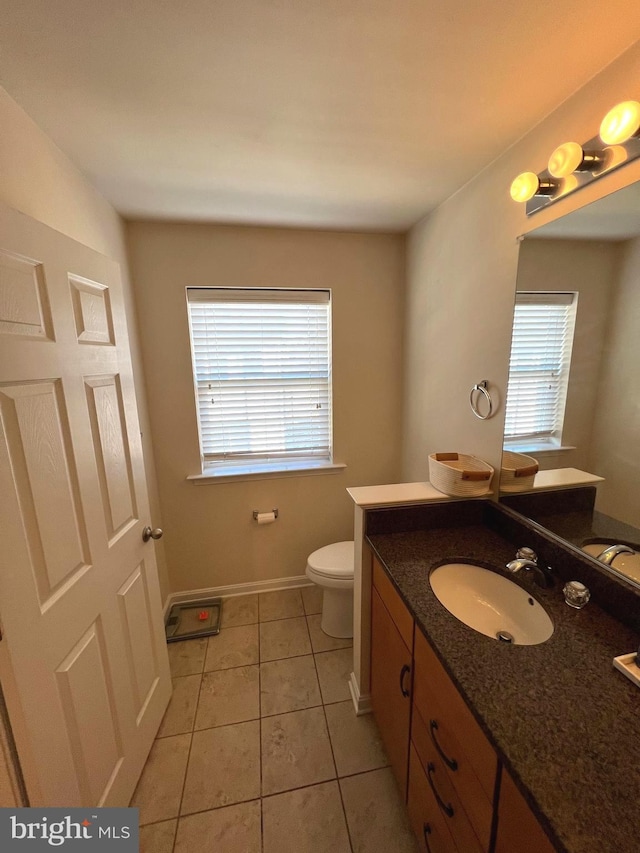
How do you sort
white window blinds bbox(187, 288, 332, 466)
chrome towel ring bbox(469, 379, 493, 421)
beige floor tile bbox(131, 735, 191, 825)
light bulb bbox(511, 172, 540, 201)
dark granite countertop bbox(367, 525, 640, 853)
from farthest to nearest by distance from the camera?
white window blinds bbox(187, 288, 332, 466) < chrome towel ring bbox(469, 379, 493, 421) < beige floor tile bbox(131, 735, 191, 825) < light bulb bbox(511, 172, 540, 201) < dark granite countertop bbox(367, 525, 640, 853)

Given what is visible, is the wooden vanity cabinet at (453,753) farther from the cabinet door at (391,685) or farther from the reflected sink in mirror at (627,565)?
the reflected sink in mirror at (627,565)

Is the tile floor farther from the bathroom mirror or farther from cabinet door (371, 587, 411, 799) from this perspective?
the bathroom mirror

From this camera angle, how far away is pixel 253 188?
152cm

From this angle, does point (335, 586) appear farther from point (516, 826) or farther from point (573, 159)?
A: point (573, 159)

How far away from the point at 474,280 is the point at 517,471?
0.87m

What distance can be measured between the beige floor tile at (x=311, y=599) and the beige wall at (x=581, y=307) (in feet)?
5.56

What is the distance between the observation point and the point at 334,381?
2213 millimetres

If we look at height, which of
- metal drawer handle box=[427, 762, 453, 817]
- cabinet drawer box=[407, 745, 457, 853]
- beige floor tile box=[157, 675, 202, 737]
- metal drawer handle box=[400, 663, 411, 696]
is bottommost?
beige floor tile box=[157, 675, 202, 737]

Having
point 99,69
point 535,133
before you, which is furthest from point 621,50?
point 99,69

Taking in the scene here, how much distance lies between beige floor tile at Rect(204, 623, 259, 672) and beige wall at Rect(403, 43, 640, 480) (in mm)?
1413

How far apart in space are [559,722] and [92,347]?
5.13 feet

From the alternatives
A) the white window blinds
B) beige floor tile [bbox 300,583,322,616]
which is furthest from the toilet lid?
the white window blinds

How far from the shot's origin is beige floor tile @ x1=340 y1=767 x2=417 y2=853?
1104mm

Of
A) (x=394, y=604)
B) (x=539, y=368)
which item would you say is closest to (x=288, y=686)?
(x=394, y=604)
